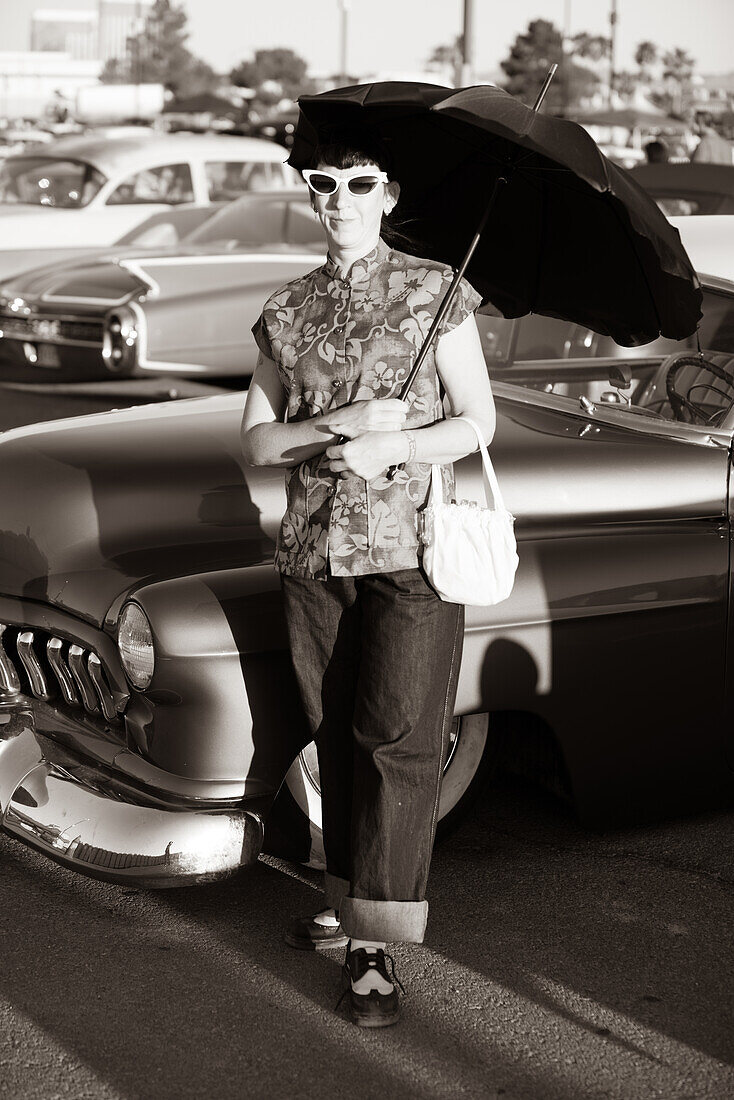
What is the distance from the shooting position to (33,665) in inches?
136

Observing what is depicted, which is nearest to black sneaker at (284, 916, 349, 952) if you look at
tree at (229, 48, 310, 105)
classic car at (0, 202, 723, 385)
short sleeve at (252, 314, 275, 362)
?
short sleeve at (252, 314, 275, 362)

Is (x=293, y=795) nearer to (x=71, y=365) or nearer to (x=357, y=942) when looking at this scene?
(x=357, y=942)

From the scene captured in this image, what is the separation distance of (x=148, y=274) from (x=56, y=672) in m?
5.91

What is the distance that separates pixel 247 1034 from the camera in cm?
280

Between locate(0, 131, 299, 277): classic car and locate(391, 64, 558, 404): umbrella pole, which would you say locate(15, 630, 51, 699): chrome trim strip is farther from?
locate(0, 131, 299, 277): classic car

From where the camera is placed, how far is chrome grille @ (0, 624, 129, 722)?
321 centimetres

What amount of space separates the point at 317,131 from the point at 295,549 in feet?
2.71

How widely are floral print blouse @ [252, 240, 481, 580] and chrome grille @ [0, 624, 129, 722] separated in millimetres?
592

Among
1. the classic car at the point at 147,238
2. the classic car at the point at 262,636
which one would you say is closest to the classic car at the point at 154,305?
the classic car at the point at 147,238

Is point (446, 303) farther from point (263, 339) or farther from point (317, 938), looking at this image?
point (317, 938)

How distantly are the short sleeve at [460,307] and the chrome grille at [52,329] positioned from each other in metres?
6.54

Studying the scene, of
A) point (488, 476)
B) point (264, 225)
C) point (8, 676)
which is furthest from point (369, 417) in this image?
point (264, 225)

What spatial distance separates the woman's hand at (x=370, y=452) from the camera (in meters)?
2.70

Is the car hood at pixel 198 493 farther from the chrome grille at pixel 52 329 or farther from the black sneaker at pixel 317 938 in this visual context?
the chrome grille at pixel 52 329
